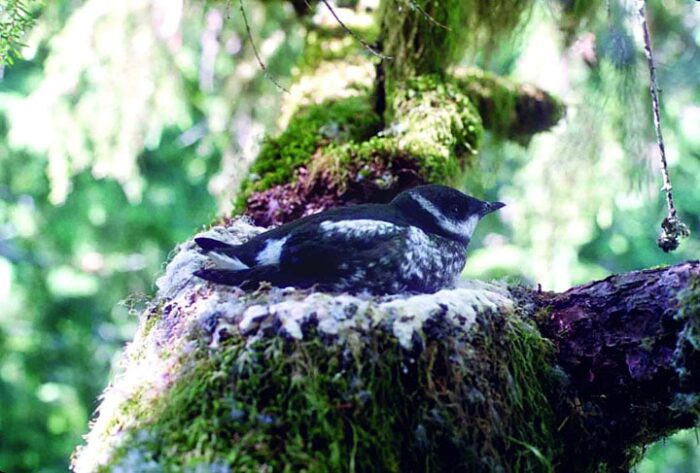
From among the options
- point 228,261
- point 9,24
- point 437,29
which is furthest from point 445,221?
point 9,24

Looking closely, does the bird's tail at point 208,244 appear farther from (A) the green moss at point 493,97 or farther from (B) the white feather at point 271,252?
(A) the green moss at point 493,97

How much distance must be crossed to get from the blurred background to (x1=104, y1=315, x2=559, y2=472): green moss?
2.27 ft

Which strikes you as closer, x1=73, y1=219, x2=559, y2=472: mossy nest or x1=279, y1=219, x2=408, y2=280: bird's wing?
x1=73, y1=219, x2=559, y2=472: mossy nest

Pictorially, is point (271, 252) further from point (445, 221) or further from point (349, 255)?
point (445, 221)

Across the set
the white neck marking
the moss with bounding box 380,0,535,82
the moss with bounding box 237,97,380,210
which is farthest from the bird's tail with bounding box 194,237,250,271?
the moss with bounding box 380,0,535,82

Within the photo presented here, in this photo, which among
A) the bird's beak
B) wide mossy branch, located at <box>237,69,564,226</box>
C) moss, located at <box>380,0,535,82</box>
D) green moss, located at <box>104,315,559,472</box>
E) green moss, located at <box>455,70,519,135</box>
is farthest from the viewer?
green moss, located at <box>455,70,519,135</box>

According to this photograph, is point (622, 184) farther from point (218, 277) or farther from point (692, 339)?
point (218, 277)

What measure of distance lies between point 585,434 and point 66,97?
3653 millimetres

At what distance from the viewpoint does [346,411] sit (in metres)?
1.78

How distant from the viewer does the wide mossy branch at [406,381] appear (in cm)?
173

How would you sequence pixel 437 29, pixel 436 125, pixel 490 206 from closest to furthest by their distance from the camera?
pixel 490 206 < pixel 436 125 < pixel 437 29

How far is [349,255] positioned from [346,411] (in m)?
Answer: 0.56

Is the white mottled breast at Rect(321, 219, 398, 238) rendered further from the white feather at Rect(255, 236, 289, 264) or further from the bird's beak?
the bird's beak

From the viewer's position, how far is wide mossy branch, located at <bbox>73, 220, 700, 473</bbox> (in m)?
1.73
